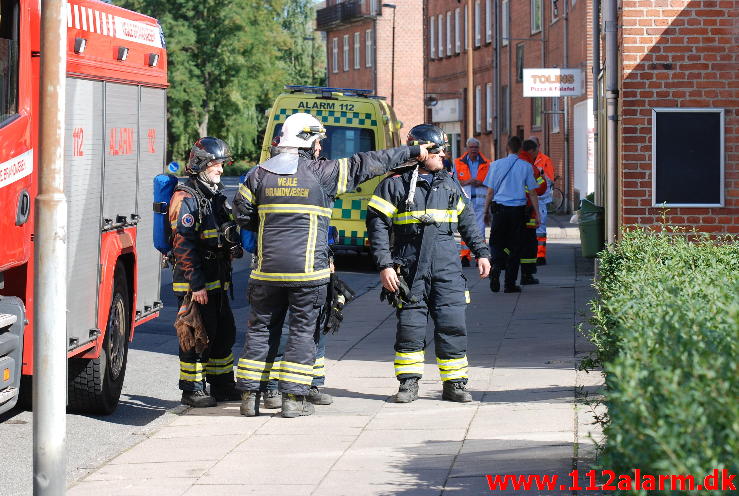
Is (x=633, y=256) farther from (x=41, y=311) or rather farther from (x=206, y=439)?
(x=41, y=311)

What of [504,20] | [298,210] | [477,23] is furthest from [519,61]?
[298,210]

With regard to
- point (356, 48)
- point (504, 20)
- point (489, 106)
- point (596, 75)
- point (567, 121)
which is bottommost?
point (596, 75)

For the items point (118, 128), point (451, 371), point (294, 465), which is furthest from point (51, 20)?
point (451, 371)

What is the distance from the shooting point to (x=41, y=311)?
19.1 ft

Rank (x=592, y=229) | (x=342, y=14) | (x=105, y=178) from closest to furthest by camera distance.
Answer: (x=105, y=178) < (x=592, y=229) < (x=342, y=14)

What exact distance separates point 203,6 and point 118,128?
60209 mm

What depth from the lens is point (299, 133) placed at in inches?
348

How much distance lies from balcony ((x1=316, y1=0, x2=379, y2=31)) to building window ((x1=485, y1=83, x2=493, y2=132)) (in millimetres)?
24238

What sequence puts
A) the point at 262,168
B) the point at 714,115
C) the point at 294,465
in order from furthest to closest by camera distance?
the point at 714,115 → the point at 262,168 → the point at 294,465

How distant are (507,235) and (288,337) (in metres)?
8.26

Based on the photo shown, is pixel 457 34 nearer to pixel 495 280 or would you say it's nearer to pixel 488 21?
pixel 488 21

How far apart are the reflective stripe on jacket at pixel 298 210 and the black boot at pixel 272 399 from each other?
0.77 m

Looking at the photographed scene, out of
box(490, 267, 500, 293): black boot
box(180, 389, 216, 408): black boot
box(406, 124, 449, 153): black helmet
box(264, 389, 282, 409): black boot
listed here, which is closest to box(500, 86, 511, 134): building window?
box(490, 267, 500, 293): black boot

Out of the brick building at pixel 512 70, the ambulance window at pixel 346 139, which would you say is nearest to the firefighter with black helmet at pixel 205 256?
the ambulance window at pixel 346 139
